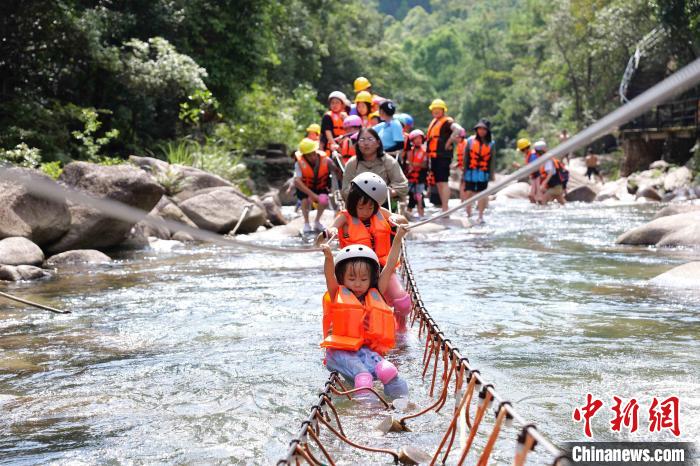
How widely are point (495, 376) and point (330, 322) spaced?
122 cm

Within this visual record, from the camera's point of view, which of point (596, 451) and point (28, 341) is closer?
point (596, 451)

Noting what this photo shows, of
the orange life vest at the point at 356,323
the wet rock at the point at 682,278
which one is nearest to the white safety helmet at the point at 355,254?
the orange life vest at the point at 356,323

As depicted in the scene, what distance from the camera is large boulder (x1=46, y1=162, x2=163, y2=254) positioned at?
41.8 feet

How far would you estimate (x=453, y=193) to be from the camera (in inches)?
1164

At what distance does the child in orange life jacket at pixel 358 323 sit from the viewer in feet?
17.0

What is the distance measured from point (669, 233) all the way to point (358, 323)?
29.9 ft

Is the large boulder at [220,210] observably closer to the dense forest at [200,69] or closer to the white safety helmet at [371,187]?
the dense forest at [200,69]

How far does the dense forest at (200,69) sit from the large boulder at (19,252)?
2.90 meters

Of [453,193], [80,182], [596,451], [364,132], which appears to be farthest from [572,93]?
[596,451]

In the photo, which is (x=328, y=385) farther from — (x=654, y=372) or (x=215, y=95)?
(x=215, y=95)

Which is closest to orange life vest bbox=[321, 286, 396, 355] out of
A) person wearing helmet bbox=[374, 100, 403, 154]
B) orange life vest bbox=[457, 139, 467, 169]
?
person wearing helmet bbox=[374, 100, 403, 154]

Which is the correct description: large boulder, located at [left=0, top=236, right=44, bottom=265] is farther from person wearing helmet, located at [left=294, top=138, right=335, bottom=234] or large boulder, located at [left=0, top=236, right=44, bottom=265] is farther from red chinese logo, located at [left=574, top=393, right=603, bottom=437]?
red chinese logo, located at [left=574, top=393, right=603, bottom=437]

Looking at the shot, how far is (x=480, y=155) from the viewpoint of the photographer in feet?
54.1

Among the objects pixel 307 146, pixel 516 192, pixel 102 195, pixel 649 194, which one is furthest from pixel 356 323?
pixel 516 192
